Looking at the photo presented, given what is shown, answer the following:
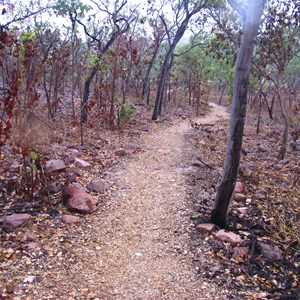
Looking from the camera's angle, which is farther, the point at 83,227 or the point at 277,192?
→ the point at 277,192

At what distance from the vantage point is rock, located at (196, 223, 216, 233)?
3817mm

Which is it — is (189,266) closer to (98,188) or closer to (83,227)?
(83,227)

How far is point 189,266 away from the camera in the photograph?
326cm

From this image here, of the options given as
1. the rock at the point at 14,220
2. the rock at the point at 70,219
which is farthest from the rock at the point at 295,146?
the rock at the point at 14,220

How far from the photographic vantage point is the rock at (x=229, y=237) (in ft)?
11.8

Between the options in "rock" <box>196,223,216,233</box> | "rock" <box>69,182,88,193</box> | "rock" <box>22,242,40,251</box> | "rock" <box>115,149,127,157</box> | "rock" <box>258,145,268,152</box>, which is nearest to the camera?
"rock" <box>22,242,40,251</box>

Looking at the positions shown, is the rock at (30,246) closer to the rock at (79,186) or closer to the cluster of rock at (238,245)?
the rock at (79,186)

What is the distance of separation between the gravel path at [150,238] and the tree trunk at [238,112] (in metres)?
0.52

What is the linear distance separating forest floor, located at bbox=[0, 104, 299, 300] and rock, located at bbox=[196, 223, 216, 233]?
3.0 inches

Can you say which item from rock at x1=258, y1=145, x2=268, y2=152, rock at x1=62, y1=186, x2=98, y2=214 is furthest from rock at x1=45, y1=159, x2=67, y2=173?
rock at x1=258, y1=145, x2=268, y2=152

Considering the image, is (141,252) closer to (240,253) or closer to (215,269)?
(215,269)

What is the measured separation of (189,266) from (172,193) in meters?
1.76

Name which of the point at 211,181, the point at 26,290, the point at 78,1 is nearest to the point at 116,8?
the point at 78,1

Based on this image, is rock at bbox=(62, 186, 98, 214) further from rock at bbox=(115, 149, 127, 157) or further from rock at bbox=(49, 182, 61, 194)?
rock at bbox=(115, 149, 127, 157)
